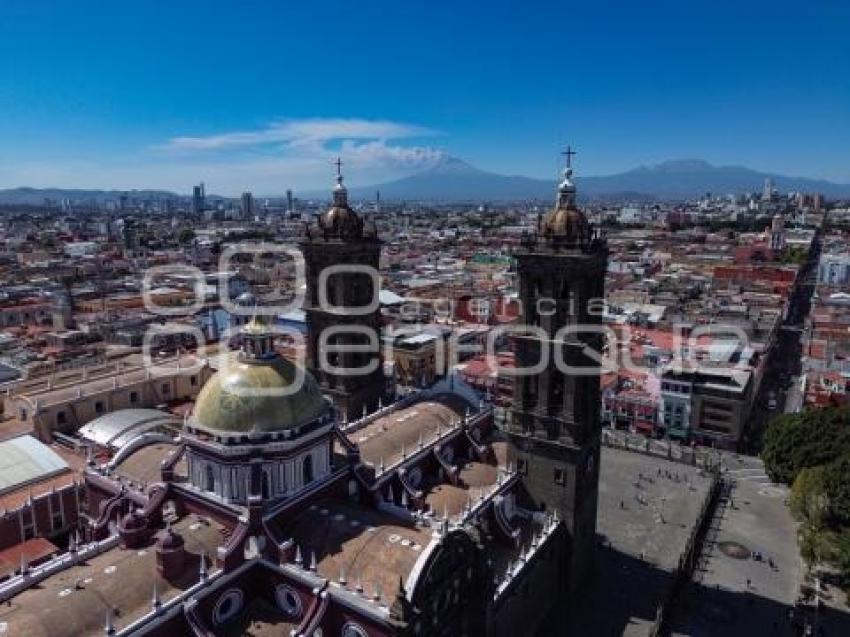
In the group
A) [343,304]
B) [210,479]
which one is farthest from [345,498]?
[343,304]

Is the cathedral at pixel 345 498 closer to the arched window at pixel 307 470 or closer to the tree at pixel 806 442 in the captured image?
the arched window at pixel 307 470

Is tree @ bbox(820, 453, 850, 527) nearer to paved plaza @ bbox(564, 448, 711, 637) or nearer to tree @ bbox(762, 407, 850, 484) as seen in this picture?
tree @ bbox(762, 407, 850, 484)

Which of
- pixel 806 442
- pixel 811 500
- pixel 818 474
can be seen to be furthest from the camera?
pixel 806 442

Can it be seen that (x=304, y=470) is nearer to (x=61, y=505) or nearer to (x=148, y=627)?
(x=148, y=627)

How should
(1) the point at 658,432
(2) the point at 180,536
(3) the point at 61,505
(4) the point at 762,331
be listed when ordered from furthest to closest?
(4) the point at 762,331
(1) the point at 658,432
(3) the point at 61,505
(2) the point at 180,536

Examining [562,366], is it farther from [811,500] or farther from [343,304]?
[811,500]

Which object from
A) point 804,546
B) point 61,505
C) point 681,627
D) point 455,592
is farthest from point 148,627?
point 804,546
